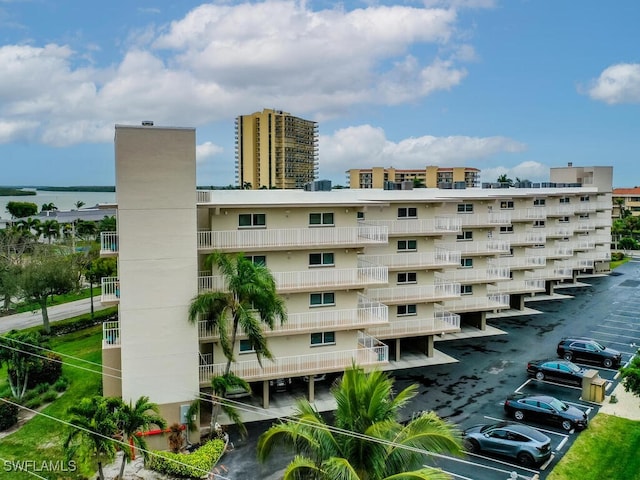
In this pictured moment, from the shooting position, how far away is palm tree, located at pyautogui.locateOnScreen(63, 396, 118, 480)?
16.4 m

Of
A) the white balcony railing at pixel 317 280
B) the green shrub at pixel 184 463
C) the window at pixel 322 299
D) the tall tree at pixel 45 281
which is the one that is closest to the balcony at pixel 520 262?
the white balcony railing at pixel 317 280

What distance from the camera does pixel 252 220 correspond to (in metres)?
25.0

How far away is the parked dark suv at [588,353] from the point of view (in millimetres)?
31453

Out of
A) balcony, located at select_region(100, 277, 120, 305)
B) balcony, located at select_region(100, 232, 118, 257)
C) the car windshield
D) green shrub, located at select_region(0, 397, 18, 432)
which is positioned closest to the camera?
balcony, located at select_region(100, 232, 118, 257)

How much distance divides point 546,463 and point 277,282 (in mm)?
13614

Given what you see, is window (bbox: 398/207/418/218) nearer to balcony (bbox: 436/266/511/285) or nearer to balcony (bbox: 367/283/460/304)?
balcony (bbox: 367/283/460/304)

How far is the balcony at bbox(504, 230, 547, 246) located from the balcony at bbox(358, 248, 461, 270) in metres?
13.5

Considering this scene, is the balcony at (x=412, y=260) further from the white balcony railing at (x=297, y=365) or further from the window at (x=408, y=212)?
the white balcony railing at (x=297, y=365)

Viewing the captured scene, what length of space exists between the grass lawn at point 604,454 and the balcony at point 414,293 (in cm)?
1104

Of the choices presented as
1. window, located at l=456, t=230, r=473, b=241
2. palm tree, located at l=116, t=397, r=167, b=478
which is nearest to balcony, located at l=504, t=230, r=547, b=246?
window, located at l=456, t=230, r=473, b=241

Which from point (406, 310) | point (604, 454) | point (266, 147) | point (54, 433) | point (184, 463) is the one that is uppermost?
point (266, 147)

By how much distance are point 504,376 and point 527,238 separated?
Answer: 18.9m

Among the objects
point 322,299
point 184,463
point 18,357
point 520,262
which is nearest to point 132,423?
point 184,463

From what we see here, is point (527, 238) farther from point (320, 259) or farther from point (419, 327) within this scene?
point (320, 259)
